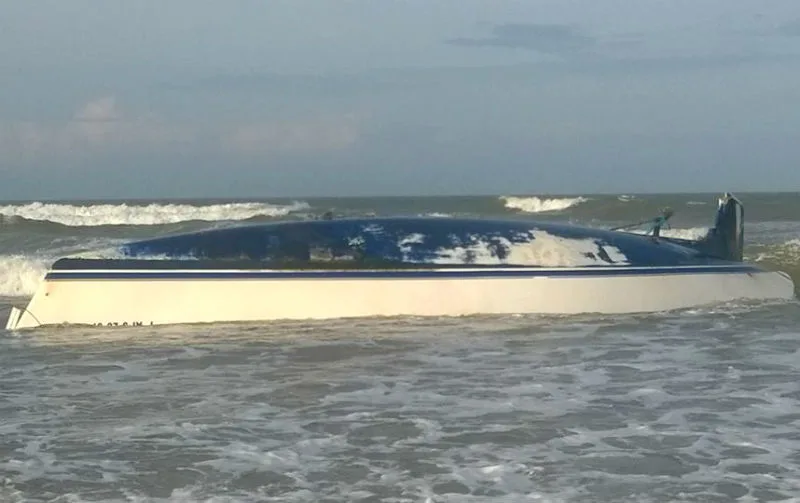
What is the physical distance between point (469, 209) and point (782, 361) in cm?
5976

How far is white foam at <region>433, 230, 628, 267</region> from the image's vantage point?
1089 centimetres

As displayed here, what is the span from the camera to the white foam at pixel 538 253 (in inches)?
429

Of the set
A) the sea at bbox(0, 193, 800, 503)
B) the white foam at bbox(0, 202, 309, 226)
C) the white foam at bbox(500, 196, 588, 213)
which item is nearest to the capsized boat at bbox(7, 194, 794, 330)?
the sea at bbox(0, 193, 800, 503)

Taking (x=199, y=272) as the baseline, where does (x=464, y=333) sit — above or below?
below

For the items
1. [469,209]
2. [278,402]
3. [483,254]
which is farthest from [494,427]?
[469,209]

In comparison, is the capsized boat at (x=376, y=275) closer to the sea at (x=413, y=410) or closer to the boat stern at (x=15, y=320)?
the boat stern at (x=15, y=320)

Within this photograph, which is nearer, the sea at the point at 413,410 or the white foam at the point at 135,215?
the sea at the point at 413,410

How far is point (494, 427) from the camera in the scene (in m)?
6.40

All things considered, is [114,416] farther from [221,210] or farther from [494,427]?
[221,210]

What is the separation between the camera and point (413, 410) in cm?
686

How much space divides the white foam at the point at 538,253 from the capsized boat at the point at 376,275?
0.04 ft

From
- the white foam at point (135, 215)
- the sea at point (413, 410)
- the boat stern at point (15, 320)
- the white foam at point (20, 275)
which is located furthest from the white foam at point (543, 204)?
the boat stern at point (15, 320)

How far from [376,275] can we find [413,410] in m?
3.91

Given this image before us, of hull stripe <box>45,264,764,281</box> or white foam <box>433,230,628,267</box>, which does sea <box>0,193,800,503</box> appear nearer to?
hull stripe <box>45,264,764,281</box>
